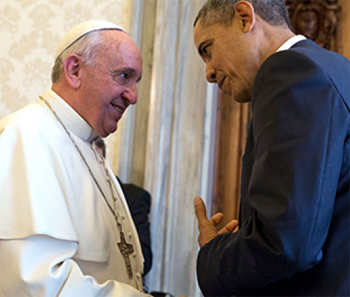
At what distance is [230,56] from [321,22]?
2793 millimetres

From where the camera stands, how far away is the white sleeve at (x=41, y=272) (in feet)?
4.89

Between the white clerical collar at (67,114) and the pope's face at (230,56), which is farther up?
the pope's face at (230,56)

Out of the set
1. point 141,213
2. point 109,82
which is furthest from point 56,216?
point 141,213

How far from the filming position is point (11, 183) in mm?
1678

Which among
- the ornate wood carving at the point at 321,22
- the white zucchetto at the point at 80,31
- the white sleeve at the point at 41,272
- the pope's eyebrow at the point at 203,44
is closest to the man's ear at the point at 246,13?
the pope's eyebrow at the point at 203,44

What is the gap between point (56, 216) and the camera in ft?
5.41

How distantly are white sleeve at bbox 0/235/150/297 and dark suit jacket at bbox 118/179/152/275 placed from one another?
1763 millimetres

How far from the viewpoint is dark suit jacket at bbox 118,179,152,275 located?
3.38 m

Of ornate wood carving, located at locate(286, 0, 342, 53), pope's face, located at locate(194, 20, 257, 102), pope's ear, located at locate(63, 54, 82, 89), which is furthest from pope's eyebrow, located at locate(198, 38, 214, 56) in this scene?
ornate wood carving, located at locate(286, 0, 342, 53)

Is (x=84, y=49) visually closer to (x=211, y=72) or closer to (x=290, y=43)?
(x=211, y=72)

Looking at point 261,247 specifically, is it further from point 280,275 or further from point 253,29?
point 253,29

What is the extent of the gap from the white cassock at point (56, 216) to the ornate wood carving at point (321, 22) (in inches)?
102

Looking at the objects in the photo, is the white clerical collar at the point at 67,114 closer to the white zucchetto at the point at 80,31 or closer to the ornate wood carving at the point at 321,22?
the white zucchetto at the point at 80,31

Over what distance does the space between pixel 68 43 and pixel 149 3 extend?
1.74 m
